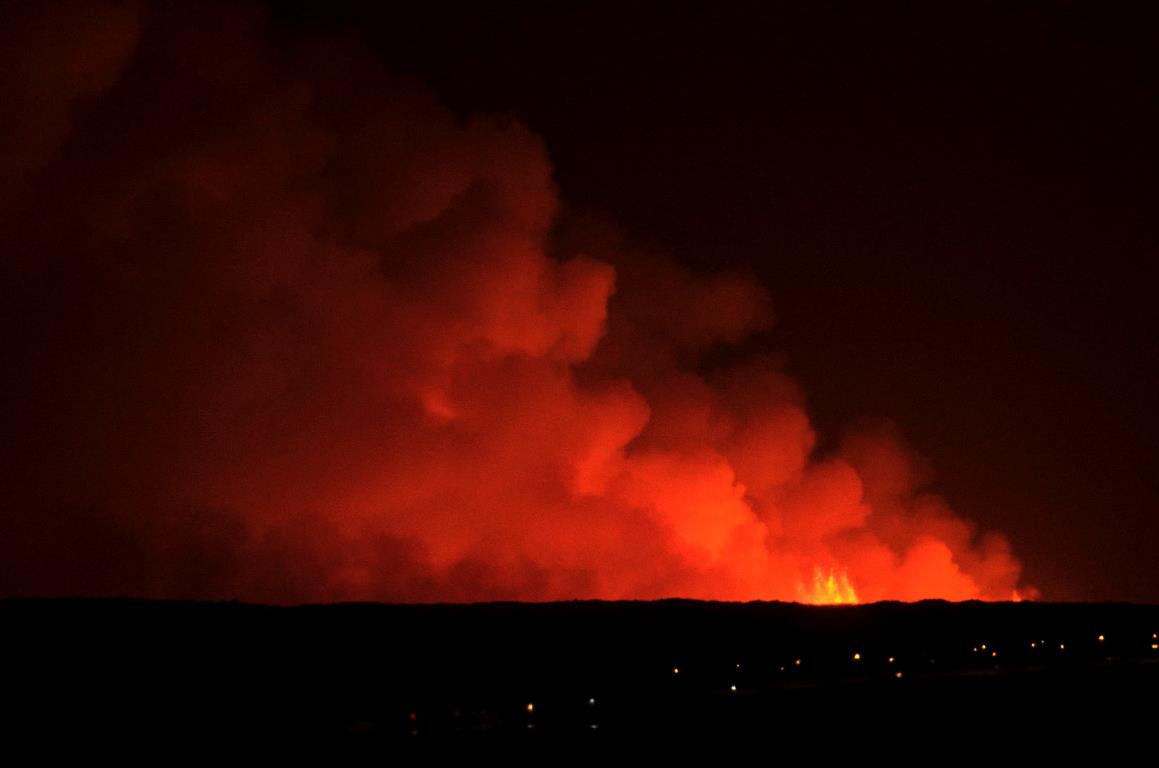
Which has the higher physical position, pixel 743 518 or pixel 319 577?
pixel 743 518

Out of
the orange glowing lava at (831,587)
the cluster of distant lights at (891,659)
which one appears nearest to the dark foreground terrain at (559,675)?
the cluster of distant lights at (891,659)

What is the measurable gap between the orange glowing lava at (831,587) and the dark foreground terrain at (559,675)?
7.78 m

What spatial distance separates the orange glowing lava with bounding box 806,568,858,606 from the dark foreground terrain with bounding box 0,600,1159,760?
25.5ft

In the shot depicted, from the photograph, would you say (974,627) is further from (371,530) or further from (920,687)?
(371,530)

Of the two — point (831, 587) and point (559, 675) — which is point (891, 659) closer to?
point (559, 675)

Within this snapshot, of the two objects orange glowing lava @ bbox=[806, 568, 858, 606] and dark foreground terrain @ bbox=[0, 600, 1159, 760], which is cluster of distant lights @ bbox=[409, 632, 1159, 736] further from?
orange glowing lava @ bbox=[806, 568, 858, 606]

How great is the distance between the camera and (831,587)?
1405 centimetres

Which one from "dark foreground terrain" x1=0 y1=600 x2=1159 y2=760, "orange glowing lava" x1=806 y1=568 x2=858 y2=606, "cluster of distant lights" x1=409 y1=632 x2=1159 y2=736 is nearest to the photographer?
"dark foreground terrain" x1=0 y1=600 x2=1159 y2=760

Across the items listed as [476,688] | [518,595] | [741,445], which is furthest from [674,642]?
[741,445]

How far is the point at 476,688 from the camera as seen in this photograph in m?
3.93

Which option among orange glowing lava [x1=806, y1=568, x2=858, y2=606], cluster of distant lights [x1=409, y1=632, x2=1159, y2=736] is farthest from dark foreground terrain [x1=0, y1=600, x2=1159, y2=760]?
orange glowing lava [x1=806, y1=568, x2=858, y2=606]

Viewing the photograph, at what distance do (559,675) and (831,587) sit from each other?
10489 mm

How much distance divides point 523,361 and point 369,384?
2086mm

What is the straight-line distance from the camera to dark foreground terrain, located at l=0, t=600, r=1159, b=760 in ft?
11.2
